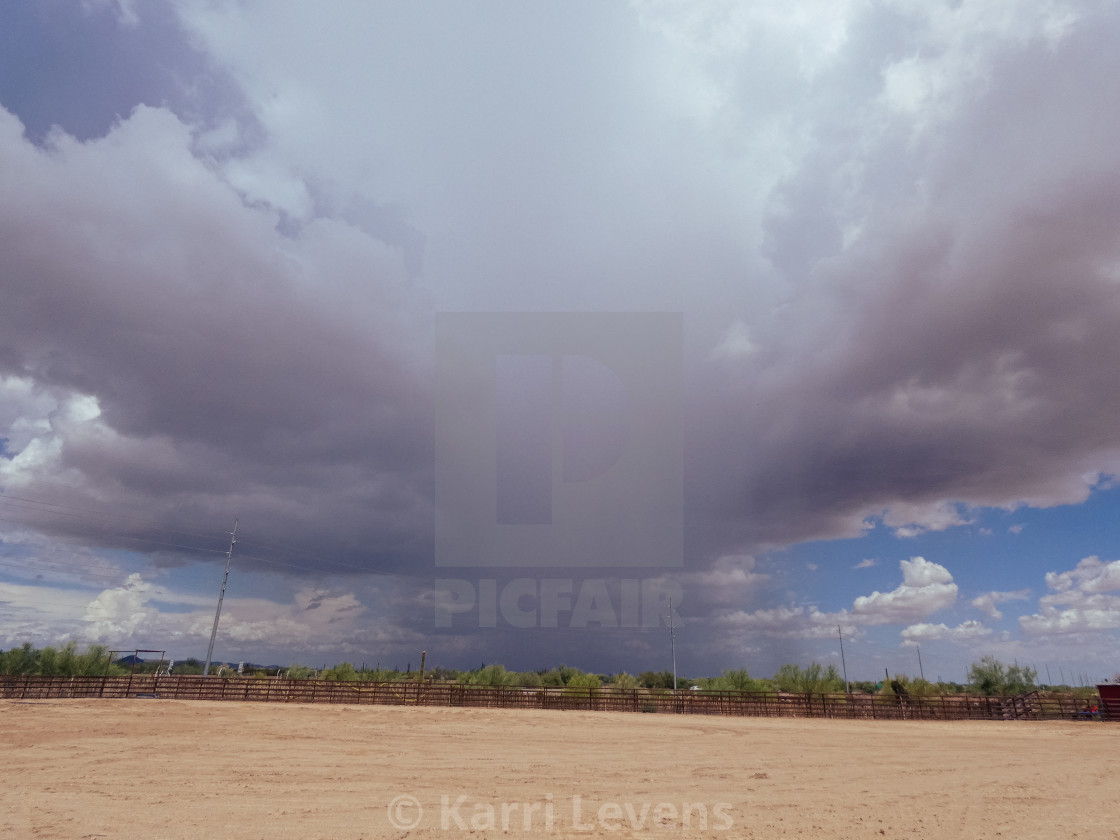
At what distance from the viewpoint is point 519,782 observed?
13.5m

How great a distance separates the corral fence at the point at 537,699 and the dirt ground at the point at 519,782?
11.3 metres

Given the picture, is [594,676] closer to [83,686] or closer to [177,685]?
[177,685]

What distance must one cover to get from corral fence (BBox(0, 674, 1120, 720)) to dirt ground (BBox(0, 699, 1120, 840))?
37.2 feet

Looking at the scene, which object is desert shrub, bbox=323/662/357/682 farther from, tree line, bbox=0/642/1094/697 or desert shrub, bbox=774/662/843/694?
desert shrub, bbox=774/662/843/694

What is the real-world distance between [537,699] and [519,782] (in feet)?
85.5

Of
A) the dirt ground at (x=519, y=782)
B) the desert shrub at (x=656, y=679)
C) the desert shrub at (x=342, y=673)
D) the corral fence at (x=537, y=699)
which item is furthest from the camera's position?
the desert shrub at (x=656, y=679)

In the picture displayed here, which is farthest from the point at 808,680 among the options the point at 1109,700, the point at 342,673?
the point at 342,673

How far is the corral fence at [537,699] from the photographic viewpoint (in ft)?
120

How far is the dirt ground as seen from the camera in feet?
32.4

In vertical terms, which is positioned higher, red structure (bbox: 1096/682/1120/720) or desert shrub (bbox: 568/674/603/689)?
red structure (bbox: 1096/682/1120/720)

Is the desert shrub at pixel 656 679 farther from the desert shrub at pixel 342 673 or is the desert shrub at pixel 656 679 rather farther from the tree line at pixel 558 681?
the desert shrub at pixel 342 673

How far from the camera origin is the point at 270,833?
9273 millimetres

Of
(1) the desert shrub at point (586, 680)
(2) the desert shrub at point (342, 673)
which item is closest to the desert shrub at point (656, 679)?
(1) the desert shrub at point (586, 680)

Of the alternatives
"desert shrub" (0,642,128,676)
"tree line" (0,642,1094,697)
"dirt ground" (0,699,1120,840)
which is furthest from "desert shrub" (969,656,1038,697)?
"desert shrub" (0,642,128,676)
